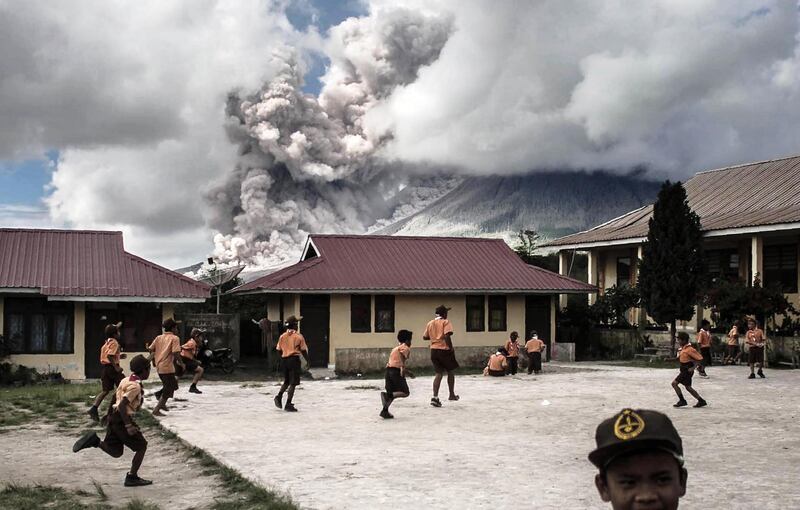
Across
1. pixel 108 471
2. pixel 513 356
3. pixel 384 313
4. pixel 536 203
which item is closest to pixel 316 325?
pixel 384 313

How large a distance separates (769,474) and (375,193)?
422 feet

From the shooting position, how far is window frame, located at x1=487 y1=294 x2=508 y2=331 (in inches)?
1217

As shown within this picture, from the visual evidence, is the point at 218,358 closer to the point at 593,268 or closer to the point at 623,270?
the point at 593,268

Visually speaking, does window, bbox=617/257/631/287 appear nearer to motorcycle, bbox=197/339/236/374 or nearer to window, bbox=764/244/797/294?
window, bbox=764/244/797/294

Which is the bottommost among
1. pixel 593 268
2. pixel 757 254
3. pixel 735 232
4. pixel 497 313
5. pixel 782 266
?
pixel 497 313

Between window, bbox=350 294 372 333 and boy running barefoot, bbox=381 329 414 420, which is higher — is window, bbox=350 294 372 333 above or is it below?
above

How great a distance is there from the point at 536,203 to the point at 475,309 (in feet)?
352

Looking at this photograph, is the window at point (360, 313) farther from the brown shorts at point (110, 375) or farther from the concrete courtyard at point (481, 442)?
the brown shorts at point (110, 375)

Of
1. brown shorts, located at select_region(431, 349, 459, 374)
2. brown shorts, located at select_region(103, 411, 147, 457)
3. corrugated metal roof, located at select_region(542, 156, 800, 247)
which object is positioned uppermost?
corrugated metal roof, located at select_region(542, 156, 800, 247)

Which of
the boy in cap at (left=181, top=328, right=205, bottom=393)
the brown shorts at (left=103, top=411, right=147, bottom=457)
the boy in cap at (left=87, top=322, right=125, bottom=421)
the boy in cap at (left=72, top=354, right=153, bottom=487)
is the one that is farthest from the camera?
the boy in cap at (left=181, top=328, right=205, bottom=393)

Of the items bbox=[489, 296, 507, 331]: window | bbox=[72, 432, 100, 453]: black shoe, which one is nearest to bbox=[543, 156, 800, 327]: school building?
bbox=[489, 296, 507, 331]: window

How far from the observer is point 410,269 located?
102ft

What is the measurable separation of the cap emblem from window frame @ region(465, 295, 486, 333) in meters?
27.7

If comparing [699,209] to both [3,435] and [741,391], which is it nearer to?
[741,391]
